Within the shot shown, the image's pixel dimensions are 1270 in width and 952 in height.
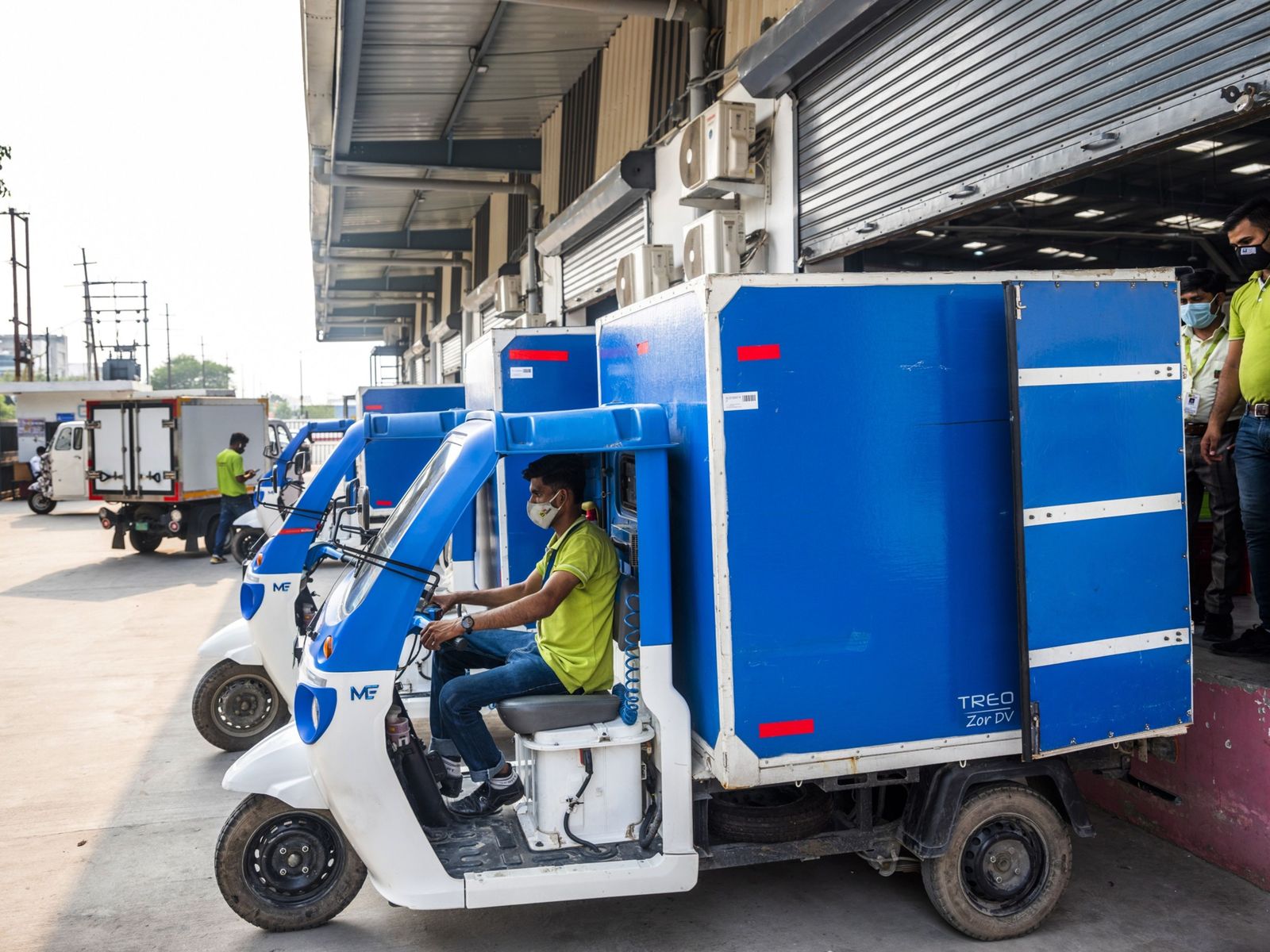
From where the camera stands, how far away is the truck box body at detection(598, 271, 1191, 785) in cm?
382

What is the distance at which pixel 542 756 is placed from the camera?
159 inches

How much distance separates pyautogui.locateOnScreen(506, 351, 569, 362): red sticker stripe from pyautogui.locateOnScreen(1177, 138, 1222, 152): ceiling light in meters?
4.63

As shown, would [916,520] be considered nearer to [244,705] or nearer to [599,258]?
[244,705]

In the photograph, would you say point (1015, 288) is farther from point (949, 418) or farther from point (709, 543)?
point (709, 543)

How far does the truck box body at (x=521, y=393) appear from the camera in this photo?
707 cm

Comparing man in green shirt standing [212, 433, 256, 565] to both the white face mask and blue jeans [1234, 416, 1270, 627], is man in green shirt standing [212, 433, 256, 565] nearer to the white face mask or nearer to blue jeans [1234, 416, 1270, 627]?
the white face mask

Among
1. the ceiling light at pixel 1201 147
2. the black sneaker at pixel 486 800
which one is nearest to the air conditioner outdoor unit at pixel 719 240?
the ceiling light at pixel 1201 147

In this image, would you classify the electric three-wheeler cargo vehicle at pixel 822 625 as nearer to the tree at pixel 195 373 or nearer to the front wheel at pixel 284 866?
the front wheel at pixel 284 866

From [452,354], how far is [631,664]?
863 inches

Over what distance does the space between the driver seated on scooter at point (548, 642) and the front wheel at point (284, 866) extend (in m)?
0.49

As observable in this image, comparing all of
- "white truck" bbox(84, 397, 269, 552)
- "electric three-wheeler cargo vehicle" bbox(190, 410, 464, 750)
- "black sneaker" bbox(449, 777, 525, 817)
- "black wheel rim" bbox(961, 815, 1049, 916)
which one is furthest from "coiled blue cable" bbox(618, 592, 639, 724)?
"white truck" bbox(84, 397, 269, 552)

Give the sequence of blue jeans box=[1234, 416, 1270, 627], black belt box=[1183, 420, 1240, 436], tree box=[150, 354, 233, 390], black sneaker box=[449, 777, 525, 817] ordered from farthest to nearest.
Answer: tree box=[150, 354, 233, 390], black belt box=[1183, 420, 1240, 436], blue jeans box=[1234, 416, 1270, 627], black sneaker box=[449, 777, 525, 817]

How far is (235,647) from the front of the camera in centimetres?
696

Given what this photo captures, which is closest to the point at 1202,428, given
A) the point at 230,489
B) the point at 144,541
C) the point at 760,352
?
the point at 760,352
